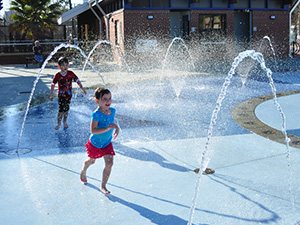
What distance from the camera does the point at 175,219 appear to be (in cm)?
353

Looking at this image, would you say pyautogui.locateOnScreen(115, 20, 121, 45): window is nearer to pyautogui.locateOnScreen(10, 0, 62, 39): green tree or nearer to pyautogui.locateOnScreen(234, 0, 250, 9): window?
pyautogui.locateOnScreen(234, 0, 250, 9): window

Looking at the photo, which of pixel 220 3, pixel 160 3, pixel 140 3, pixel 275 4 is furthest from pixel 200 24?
pixel 275 4

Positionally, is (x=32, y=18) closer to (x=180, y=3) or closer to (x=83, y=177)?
(x=180, y=3)

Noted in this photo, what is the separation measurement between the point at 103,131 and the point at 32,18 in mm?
27455

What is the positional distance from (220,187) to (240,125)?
2853 millimetres

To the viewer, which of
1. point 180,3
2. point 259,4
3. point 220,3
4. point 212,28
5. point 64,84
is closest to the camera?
point 64,84

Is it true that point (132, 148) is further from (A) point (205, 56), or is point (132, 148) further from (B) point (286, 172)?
(A) point (205, 56)

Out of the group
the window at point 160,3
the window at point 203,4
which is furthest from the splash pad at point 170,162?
the window at point 203,4

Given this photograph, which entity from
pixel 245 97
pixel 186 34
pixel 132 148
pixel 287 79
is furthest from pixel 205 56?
pixel 132 148

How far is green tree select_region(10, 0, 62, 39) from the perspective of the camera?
94.7ft

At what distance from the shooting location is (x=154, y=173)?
4.67 metres

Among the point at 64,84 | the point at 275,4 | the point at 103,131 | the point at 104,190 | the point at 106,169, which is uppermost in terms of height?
the point at 275,4

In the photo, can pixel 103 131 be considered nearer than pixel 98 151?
Yes

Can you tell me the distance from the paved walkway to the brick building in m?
13.0
